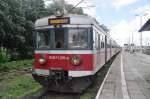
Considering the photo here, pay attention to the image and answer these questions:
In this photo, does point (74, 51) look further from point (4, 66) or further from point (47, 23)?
point (4, 66)

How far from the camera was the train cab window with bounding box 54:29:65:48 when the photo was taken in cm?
1158

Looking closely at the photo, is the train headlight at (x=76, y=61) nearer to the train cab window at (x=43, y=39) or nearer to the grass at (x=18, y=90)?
the train cab window at (x=43, y=39)

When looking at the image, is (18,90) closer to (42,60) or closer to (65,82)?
(42,60)

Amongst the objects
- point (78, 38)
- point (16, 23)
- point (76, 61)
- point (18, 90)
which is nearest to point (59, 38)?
point (78, 38)

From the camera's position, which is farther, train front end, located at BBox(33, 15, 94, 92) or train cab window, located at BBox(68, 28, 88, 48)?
train cab window, located at BBox(68, 28, 88, 48)

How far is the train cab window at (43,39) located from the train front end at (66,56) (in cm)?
4

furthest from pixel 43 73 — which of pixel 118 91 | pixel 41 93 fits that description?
pixel 118 91

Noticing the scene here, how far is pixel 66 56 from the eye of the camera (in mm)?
11344

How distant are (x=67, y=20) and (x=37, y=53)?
1.76m

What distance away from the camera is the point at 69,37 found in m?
11.4

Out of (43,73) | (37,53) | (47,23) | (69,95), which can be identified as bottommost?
(69,95)

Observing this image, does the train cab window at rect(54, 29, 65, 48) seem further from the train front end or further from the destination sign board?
the destination sign board

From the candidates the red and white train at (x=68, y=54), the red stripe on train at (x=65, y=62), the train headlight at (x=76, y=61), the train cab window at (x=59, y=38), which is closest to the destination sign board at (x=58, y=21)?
the red and white train at (x=68, y=54)

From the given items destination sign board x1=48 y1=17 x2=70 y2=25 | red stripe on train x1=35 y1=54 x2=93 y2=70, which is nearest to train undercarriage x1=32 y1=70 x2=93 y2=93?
red stripe on train x1=35 y1=54 x2=93 y2=70
